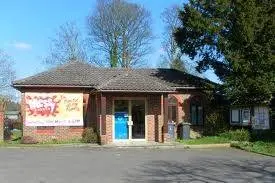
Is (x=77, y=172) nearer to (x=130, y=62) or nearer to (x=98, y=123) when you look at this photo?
(x=98, y=123)

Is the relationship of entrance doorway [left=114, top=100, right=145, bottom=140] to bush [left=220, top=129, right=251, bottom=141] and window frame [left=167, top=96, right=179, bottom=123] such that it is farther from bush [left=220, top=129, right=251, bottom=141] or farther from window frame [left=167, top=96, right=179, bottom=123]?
bush [left=220, top=129, right=251, bottom=141]

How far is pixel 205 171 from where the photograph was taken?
17938 mm

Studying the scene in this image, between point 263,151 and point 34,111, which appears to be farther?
point 34,111

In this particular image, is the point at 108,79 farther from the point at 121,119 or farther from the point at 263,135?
the point at 263,135

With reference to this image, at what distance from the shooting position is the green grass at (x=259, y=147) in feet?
82.7

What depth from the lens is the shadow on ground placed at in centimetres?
1608

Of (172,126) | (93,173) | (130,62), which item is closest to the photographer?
(93,173)

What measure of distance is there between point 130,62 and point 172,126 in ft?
81.3

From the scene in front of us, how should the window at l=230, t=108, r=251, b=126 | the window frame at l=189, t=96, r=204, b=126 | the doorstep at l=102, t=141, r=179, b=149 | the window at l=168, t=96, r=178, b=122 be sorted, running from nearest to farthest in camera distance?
the doorstep at l=102, t=141, r=179, b=149 < the window at l=230, t=108, r=251, b=126 < the window at l=168, t=96, r=178, b=122 < the window frame at l=189, t=96, r=204, b=126

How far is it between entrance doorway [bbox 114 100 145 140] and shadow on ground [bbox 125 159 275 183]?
35.1 ft

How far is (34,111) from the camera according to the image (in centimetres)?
3256

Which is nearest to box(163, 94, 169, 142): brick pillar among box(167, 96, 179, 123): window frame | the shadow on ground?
box(167, 96, 179, 123): window frame

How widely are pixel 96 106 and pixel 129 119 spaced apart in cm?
233

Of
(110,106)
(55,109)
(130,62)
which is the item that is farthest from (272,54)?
(130,62)
